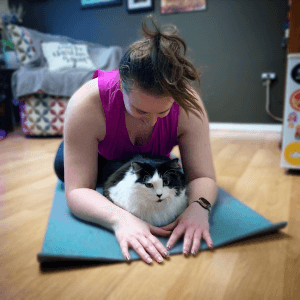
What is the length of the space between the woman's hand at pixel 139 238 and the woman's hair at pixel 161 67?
37cm

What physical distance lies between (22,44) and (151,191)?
276cm

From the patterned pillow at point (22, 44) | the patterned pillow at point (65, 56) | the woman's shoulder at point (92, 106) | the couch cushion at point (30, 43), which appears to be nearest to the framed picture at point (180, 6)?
the couch cushion at point (30, 43)

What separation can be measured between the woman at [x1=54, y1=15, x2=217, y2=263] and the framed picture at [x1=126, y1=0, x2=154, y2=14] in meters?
2.49

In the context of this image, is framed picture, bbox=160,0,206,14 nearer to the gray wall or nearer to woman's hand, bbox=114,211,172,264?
the gray wall

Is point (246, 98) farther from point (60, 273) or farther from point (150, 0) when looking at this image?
point (60, 273)

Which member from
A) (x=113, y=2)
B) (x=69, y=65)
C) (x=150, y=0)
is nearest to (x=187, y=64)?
(x=69, y=65)

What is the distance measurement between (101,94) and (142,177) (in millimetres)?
337

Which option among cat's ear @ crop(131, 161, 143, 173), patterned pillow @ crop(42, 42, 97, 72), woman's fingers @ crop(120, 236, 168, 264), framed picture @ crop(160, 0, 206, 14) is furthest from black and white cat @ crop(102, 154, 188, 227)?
framed picture @ crop(160, 0, 206, 14)

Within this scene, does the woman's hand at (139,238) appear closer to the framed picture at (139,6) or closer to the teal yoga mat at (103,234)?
the teal yoga mat at (103,234)

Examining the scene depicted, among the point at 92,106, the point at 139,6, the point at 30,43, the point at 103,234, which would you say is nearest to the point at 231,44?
the point at 139,6

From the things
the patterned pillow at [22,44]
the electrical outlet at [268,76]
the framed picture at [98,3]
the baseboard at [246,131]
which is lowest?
the baseboard at [246,131]

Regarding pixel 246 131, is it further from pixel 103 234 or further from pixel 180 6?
pixel 103 234

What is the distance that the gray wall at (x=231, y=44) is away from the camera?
9.09 ft

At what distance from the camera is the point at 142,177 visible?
840 millimetres
